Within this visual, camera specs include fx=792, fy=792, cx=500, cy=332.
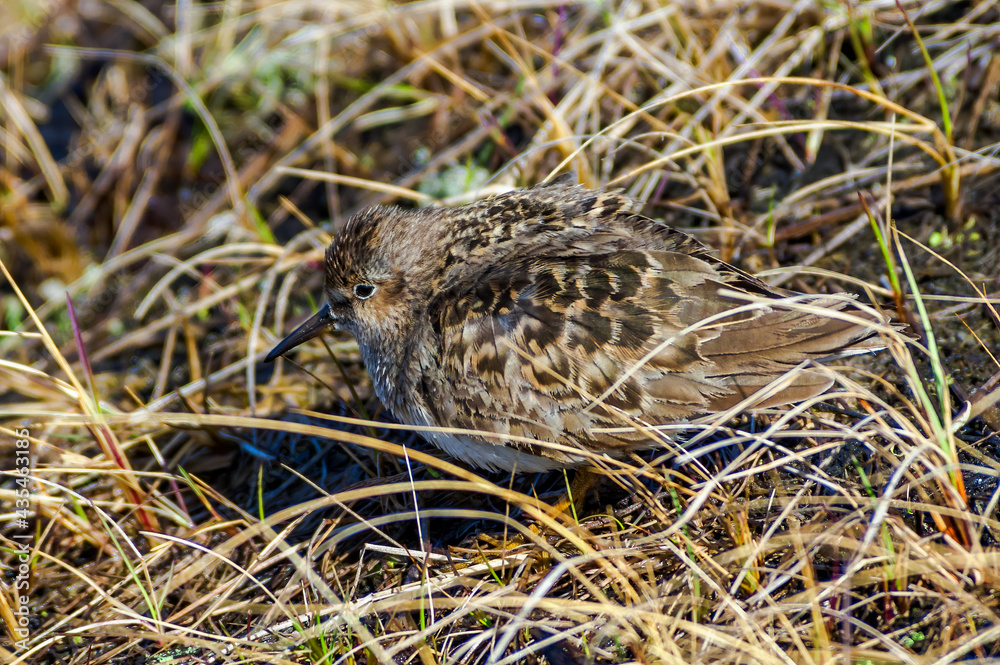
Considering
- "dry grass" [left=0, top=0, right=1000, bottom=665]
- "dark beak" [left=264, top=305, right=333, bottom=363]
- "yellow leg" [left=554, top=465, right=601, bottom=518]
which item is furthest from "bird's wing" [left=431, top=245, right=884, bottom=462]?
"dark beak" [left=264, top=305, right=333, bottom=363]

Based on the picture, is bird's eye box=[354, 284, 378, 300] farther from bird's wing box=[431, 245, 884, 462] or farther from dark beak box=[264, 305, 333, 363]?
bird's wing box=[431, 245, 884, 462]

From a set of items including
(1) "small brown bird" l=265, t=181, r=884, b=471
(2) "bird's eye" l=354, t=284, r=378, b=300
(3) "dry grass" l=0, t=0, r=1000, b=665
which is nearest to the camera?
(3) "dry grass" l=0, t=0, r=1000, b=665

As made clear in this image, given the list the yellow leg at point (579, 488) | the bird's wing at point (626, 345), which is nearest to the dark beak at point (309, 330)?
the bird's wing at point (626, 345)

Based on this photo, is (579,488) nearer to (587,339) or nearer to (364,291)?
(587,339)

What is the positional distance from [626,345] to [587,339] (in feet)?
0.49

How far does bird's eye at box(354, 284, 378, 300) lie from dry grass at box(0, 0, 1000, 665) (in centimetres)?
45

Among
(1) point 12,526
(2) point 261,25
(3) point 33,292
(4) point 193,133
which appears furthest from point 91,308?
(2) point 261,25

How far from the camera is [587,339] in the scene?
119 inches

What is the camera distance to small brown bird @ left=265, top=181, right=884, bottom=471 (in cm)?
297

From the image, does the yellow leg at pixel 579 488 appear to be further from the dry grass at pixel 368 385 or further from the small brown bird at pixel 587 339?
the small brown bird at pixel 587 339

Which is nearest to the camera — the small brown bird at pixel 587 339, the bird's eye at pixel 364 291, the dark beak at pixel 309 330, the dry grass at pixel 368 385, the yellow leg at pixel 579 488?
the dry grass at pixel 368 385

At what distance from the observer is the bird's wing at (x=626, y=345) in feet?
9.74

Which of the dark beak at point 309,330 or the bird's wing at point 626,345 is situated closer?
the bird's wing at point 626,345

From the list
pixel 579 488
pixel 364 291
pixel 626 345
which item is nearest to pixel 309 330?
pixel 364 291
